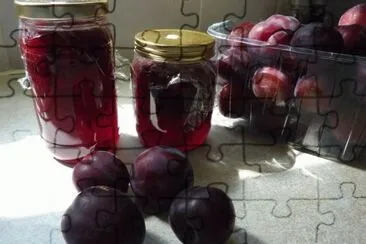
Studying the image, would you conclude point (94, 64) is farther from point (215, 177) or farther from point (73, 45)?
point (215, 177)

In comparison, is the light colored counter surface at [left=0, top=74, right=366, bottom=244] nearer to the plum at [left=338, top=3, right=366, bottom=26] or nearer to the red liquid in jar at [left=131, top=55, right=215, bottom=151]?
the red liquid in jar at [left=131, top=55, right=215, bottom=151]

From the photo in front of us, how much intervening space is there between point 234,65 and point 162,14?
24cm

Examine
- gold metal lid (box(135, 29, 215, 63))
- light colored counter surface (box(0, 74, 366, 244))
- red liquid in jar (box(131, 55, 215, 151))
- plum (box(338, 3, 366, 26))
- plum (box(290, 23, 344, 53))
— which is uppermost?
plum (box(338, 3, 366, 26))

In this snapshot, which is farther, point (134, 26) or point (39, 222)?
point (134, 26)

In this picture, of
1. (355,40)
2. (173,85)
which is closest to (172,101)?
(173,85)

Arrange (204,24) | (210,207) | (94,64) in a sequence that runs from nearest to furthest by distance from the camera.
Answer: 1. (210,207)
2. (94,64)
3. (204,24)

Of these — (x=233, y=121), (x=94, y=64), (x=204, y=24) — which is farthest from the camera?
(x=204, y=24)

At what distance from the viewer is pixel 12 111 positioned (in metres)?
0.60

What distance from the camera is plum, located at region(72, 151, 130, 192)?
1.27 ft

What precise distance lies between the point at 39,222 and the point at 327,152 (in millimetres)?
346

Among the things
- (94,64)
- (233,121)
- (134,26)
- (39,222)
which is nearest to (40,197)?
(39,222)

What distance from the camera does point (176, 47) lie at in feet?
1.46

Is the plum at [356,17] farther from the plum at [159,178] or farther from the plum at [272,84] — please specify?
the plum at [159,178]
